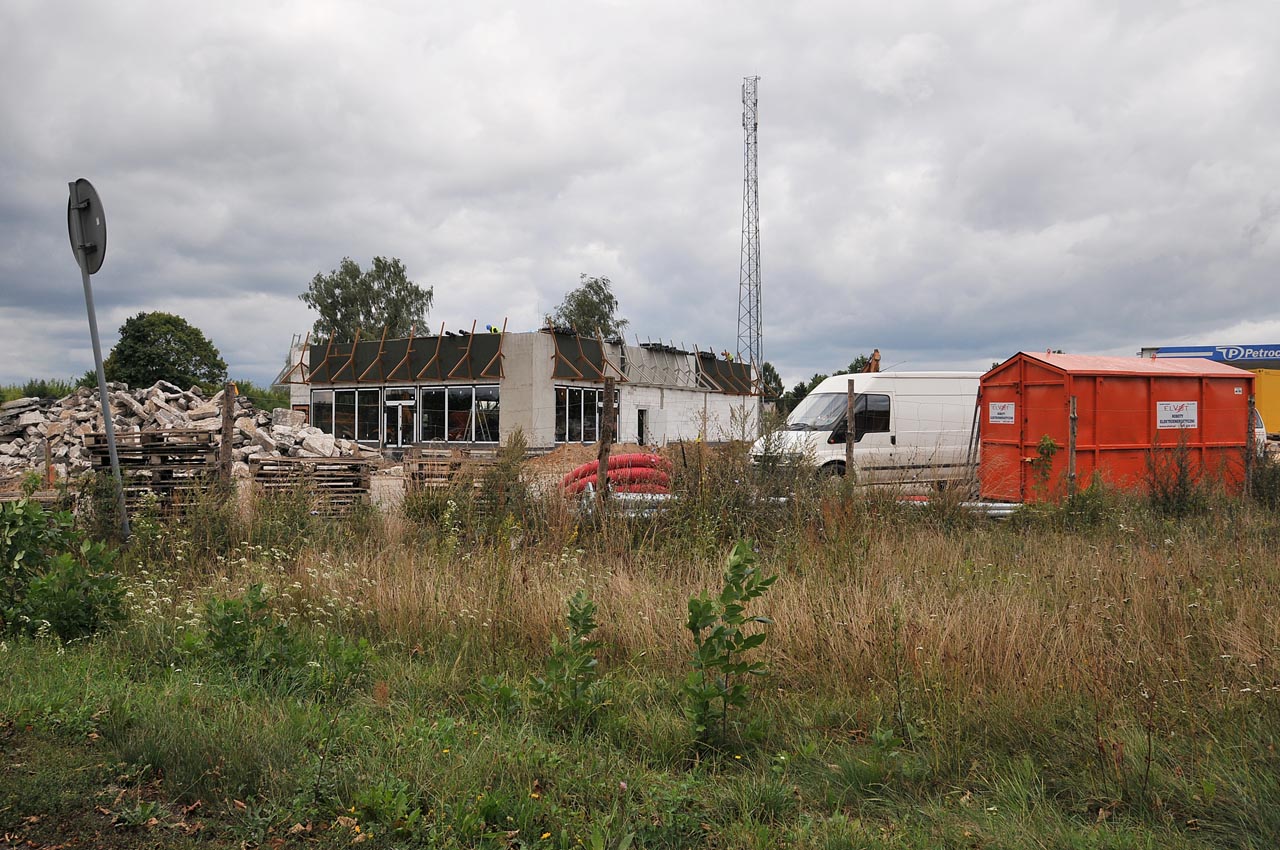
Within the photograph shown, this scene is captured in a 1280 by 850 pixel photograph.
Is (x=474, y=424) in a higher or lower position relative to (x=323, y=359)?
lower

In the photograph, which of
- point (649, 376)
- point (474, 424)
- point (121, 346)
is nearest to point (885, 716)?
point (474, 424)

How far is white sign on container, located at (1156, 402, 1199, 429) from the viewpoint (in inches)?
571

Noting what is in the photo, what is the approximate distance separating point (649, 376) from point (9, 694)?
33.0m

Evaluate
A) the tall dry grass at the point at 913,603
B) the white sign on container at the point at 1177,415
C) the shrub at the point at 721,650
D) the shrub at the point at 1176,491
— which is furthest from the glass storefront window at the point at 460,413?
the shrub at the point at 721,650

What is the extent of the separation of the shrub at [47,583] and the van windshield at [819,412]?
12578mm

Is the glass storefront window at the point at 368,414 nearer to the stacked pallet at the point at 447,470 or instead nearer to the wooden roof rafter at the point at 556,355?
the wooden roof rafter at the point at 556,355

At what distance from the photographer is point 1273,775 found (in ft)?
11.6

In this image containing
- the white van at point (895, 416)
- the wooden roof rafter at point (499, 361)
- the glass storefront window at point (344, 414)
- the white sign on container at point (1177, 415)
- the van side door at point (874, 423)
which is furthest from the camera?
the glass storefront window at point (344, 414)

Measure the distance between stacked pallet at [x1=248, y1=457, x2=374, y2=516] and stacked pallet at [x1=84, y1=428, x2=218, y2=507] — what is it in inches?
30.8

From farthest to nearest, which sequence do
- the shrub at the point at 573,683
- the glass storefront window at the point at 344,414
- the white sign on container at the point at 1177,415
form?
the glass storefront window at the point at 344,414 < the white sign on container at the point at 1177,415 < the shrub at the point at 573,683

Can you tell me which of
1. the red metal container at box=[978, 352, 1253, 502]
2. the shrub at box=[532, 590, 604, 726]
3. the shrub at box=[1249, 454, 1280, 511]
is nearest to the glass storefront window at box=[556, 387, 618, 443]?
the red metal container at box=[978, 352, 1253, 502]

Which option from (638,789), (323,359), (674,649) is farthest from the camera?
(323,359)

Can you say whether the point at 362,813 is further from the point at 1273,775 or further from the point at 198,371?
the point at 198,371

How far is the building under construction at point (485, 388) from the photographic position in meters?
31.8
